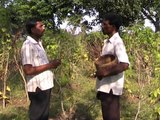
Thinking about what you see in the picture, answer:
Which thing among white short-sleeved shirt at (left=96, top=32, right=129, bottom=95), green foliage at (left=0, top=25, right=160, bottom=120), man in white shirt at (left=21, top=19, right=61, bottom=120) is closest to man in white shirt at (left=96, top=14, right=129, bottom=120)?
white short-sleeved shirt at (left=96, top=32, right=129, bottom=95)

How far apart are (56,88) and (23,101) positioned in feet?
2.39

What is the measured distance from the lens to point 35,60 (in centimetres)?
400

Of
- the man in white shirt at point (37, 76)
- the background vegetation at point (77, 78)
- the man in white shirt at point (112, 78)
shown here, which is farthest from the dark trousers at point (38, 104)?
the background vegetation at point (77, 78)

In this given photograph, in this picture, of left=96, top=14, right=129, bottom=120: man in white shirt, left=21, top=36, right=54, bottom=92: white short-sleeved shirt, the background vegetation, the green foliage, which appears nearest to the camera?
left=96, top=14, right=129, bottom=120: man in white shirt

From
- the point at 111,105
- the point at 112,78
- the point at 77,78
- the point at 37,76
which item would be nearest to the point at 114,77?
the point at 112,78

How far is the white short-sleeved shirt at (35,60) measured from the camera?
3.96 m

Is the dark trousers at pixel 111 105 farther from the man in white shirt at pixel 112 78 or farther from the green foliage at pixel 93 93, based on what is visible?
the green foliage at pixel 93 93

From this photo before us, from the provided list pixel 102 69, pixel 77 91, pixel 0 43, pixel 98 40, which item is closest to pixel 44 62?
pixel 102 69

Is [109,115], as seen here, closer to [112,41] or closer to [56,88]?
[112,41]

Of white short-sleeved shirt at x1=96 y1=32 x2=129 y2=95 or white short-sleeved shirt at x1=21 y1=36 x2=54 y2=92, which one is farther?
white short-sleeved shirt at x1=21 y1=36 x2=54 y2=92

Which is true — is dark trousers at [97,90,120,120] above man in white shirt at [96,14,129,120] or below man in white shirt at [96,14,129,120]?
below

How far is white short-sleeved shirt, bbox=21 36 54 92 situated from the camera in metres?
3.96

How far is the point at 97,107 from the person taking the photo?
669 centimetres

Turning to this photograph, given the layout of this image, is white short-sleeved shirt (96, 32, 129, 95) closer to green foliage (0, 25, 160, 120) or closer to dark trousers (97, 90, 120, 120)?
dark trousers (97, 90, 120, 120)
